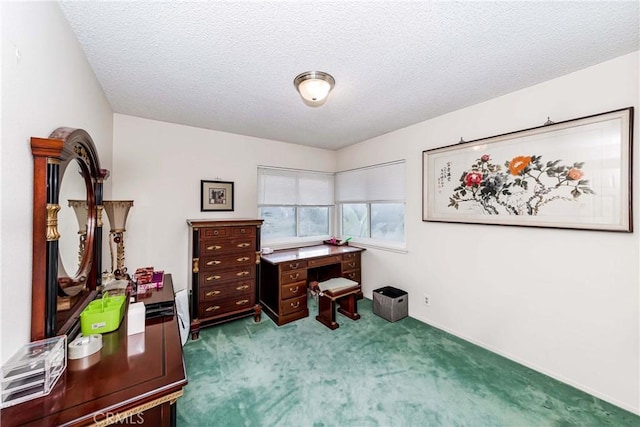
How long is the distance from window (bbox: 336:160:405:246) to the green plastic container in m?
3.01

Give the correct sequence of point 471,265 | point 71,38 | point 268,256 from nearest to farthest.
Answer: point 71,38 < point 471,265 < point 268,256

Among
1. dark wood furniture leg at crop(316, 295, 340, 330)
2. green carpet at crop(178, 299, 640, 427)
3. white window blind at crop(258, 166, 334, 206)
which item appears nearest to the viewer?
green carpet at crop(178, 299, 640, 427)

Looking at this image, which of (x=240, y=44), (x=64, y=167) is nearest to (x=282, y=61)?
(x=240, y=44)

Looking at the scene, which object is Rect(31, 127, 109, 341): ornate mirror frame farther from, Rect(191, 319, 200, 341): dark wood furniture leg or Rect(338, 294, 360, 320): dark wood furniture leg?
Rect(338, 294, 360, 320): dark wood furniture leg

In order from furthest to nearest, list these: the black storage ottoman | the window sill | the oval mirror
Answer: the window sill
the black storage ottoman
the oval mirror

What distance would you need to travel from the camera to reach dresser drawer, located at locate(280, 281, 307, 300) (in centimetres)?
305

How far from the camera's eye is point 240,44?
5.22 ft

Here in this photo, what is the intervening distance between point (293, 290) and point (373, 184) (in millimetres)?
1869

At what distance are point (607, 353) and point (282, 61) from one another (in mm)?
3118

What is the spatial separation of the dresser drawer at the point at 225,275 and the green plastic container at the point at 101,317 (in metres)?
1.38

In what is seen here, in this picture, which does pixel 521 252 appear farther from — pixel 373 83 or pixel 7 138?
pixel 7 138

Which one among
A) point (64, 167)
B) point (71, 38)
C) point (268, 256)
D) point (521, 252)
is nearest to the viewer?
point (64, 167)

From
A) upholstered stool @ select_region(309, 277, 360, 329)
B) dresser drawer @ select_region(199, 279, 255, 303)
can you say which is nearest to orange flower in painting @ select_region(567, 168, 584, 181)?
upholstered stool @ select_region(309, 277, 360, 329)

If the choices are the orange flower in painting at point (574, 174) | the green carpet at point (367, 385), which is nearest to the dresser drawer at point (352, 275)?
the green carpet at point (367, 385)
